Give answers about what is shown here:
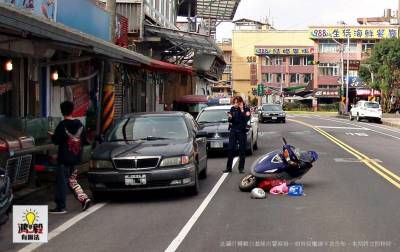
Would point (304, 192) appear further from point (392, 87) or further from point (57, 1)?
point (392, 87)

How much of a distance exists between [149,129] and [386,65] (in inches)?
2063

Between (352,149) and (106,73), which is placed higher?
(106,73)

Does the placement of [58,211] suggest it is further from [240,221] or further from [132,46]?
[132,46]

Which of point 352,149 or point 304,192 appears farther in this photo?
point 352,149

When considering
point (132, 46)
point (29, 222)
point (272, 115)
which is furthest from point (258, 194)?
point (272, 115)

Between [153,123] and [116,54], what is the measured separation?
147 inches

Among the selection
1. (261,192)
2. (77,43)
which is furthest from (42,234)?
(77,43)

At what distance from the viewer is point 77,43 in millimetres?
12820

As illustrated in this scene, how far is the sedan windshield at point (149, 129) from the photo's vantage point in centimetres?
1200

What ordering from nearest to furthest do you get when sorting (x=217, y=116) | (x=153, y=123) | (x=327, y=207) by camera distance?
1. (x=327, y=207)
2. (x=153, y=123)
3. (x=217, y=116)

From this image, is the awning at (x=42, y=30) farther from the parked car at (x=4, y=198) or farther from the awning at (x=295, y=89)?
the awning at (x=295, y=89)

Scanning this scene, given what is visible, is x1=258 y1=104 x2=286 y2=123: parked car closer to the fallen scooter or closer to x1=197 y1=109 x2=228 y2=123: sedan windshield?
x1=197 y1=109 x2=228 y2=123: sedan windshield

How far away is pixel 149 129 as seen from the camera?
12.2 meters

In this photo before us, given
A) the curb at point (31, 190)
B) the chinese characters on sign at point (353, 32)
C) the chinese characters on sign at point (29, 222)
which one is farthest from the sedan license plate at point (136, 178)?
the chinese characters on sign at point (353, 32)
